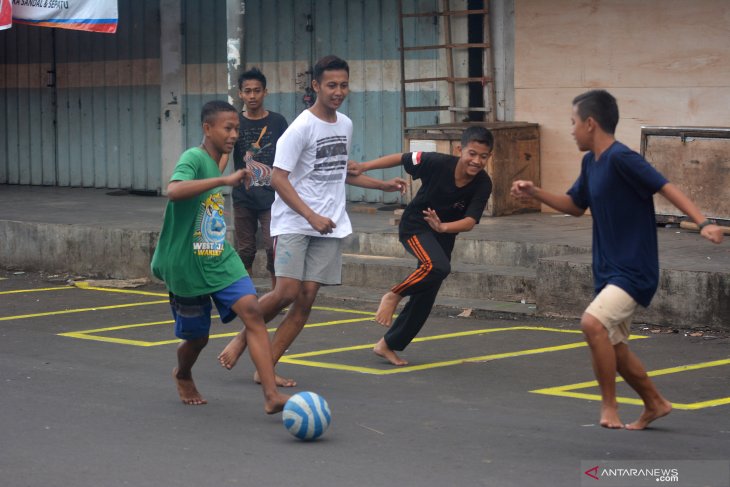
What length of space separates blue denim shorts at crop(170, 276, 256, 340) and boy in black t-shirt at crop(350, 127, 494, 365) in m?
1.46

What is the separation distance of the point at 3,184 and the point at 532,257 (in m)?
11.5

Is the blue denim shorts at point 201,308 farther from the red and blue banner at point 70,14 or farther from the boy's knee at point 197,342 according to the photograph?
the red and blue banner at point 70,14

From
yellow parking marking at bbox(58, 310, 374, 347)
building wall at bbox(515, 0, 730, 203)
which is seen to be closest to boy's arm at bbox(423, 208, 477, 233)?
yellow parking marking at bbox(58, 310, 374, 347)

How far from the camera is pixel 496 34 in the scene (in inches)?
585

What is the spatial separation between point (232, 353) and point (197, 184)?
4.14ft

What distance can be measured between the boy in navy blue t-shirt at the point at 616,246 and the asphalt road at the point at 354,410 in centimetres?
28

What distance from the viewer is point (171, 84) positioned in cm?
1828

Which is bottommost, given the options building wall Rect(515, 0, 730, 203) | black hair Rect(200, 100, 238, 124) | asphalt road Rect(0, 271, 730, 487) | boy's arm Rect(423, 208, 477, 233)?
asphalt road Rect(0, 271, 730, 487)

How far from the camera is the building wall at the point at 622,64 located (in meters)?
13.2

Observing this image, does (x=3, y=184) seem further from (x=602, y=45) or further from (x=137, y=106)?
(x=602, y=45)

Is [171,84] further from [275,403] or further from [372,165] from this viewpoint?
[275,403]

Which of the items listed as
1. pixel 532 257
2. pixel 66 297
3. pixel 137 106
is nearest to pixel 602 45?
pixel 532 257

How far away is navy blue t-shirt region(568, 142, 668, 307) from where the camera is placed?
6363mm

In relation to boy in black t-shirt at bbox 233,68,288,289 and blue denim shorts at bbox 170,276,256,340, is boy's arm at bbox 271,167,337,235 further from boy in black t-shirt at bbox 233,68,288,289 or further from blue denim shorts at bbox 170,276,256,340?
boy in black t-shirt at bbox 233,68,288,289
